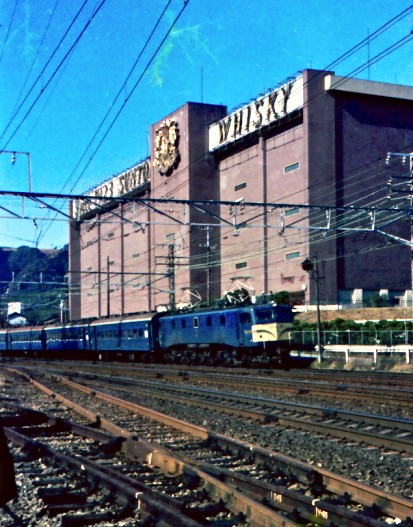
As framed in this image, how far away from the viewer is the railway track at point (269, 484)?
633cm

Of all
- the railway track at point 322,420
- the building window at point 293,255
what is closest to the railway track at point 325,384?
the railway track at point 322,420

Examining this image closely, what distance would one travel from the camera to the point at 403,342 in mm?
35500

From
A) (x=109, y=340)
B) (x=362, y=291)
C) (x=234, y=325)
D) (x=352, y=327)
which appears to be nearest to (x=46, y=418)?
(x=234, y=325)

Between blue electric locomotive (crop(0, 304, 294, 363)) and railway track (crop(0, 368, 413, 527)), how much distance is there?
18904mm

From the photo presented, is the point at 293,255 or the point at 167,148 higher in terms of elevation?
the point at 167,148

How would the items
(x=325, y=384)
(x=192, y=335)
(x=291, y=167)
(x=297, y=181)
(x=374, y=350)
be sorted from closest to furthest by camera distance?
1. (x=325, y=384)
2. (x=374, y=350)
3. (x=192, y=335)
4. (x=297, y=181)
5. (x=291, y=167)

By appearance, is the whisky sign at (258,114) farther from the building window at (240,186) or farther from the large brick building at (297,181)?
the building window at (240,186)

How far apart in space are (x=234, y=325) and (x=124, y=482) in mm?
24388

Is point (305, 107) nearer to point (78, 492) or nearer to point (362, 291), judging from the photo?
point (362, 291)

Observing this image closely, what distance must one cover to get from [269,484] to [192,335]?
1112 inches

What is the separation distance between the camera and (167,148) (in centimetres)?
7331

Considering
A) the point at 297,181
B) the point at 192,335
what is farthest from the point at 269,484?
the point at 297,181

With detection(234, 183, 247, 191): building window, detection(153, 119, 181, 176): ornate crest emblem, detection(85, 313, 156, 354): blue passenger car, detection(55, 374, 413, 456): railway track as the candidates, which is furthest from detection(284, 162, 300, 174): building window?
detection(55, 374, 413, 456): railway track

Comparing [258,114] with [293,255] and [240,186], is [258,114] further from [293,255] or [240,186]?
[293,255]
